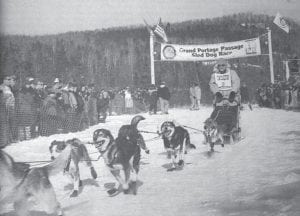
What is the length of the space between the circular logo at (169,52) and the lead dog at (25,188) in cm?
222

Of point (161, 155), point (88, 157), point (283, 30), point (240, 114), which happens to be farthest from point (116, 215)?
point (283, 30)

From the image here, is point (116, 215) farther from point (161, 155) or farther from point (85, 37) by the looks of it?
point (85, 37)

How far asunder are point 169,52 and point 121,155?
5.75 feet

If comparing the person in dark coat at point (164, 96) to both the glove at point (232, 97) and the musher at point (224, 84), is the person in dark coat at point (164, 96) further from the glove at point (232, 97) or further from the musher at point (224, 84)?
the glove at point (232, 97)

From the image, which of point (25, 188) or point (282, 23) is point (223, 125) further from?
point (25, 188)

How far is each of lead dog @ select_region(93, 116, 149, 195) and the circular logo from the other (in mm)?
1458

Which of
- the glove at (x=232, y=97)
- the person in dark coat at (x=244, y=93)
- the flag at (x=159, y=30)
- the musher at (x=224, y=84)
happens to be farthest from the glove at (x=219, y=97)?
the flag at (x=159, y=30)

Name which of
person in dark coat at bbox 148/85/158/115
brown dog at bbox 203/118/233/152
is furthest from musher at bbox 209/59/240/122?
person in dark coat at bbox 148/85/158/115

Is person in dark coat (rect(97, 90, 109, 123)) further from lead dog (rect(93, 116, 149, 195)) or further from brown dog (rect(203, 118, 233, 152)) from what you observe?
brown dog (rect(203, 118, 233, 152))

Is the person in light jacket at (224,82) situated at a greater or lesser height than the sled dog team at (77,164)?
greater

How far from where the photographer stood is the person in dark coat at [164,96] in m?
4.80

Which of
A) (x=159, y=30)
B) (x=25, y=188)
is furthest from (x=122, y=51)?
(x=25, y=188)

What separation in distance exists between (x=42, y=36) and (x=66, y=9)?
38 cm

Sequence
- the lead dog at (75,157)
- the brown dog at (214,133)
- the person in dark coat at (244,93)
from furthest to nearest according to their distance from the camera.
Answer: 1. the person in dark coat at (244,93)
2. the brown dog at (214,133)
3. the lead dog at (75,157)
